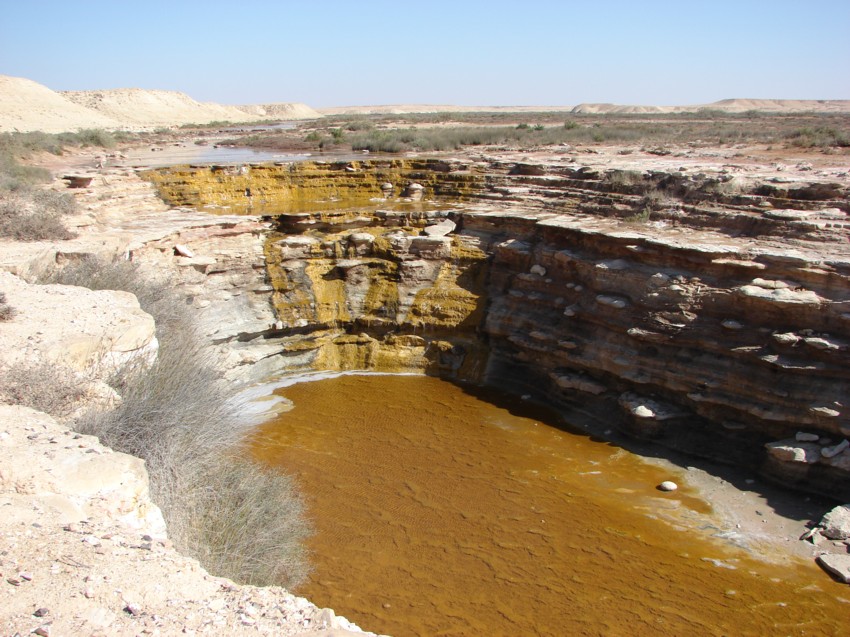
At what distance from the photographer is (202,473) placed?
560 centimetres

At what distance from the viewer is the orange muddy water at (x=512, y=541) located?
623cm

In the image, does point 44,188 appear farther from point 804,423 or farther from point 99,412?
point 804,423

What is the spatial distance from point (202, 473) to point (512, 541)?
3.64m

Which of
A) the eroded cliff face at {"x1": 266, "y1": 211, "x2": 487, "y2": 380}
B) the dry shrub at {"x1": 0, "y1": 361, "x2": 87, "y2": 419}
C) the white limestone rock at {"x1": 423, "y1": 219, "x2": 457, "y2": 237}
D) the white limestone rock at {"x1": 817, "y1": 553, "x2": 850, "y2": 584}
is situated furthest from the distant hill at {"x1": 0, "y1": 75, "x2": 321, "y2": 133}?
the white limestone rock at {"x1": 817, "y1": 553, "x2": 850, "y2": 584}

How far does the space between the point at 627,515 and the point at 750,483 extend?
1992 mm

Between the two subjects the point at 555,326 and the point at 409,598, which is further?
the point at 555,326

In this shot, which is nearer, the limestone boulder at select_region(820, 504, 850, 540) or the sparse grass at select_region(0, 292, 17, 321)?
the sparse grass at select_region(0, 292, 17, 321)

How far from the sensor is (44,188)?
13.2 m

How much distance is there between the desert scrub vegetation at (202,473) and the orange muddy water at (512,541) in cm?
95

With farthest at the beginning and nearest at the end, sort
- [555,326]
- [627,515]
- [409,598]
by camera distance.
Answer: [555,326], [627,515], [409,598]

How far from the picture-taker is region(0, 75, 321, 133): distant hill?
3809cm

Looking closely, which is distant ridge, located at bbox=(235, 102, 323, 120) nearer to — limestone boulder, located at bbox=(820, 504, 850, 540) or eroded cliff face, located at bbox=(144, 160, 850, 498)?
eroded cliff face, located at bbox=(144, 160, 850, 498)

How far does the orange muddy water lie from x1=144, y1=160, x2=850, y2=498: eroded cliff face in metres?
1.25

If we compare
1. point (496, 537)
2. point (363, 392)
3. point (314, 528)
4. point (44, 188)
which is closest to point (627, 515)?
point (496, 537)
